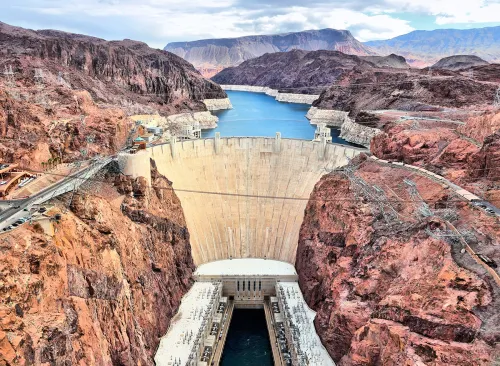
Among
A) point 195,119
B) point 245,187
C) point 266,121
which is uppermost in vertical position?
point 245,187

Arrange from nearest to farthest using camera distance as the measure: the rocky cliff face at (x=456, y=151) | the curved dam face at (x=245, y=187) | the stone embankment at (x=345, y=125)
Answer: the rocky cliff face at (x=456, y=151) → the curved dam face at (x=245, y=187) → the stone embankment at (x=345, y=125)

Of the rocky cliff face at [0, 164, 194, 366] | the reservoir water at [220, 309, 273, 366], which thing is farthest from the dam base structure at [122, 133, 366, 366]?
the rocky cliff face at [0, 164, 194, 366]

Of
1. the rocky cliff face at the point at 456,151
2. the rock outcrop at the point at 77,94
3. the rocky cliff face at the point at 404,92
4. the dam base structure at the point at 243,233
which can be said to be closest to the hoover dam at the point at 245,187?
the dam base structure at the point at 243,233

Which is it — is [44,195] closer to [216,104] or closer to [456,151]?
[456,151]

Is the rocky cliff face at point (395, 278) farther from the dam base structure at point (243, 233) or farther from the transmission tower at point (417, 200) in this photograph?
the dam base structure at point (243, 233)

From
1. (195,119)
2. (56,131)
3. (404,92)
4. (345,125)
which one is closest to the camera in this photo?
(56,131)

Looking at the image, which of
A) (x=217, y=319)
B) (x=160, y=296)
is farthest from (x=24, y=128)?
(x=217, y=319)

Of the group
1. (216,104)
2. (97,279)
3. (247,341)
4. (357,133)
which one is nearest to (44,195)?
(97,279)
